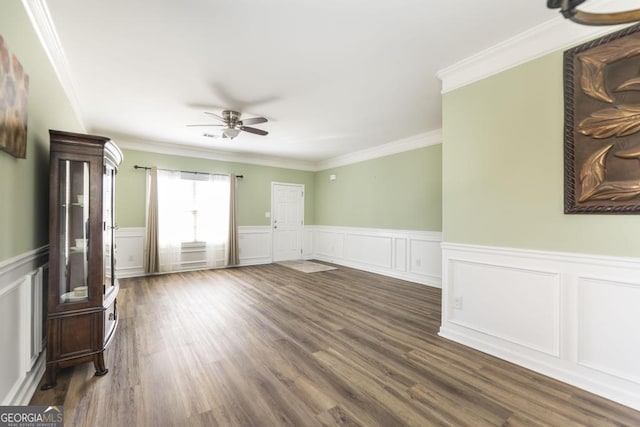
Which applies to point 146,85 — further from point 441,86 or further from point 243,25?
point 441,86

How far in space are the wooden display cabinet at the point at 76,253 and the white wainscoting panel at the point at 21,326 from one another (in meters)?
0.09

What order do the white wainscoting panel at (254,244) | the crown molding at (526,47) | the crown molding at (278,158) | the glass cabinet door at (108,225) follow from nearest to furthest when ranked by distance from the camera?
the crown molding at (526,47), the glass cabinet door at (108,225), the crown molding at (278,158), the white wainscoting panel at (254,244)

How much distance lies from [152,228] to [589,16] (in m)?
6.10

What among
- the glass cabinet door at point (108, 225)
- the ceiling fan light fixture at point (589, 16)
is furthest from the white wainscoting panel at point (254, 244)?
the ceiling fan light fixture at point (589, 16)

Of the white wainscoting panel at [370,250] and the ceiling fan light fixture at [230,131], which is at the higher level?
the ceiling fan light fixture at [230,131]

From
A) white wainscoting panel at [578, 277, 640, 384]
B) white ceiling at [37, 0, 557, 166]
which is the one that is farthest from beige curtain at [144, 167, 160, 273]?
white wainscoting panel at [578, 277, 640, 384]

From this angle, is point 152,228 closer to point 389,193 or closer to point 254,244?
point 254,244

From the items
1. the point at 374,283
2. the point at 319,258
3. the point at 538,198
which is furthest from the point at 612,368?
the point at 319,258

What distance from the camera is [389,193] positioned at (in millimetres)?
5543

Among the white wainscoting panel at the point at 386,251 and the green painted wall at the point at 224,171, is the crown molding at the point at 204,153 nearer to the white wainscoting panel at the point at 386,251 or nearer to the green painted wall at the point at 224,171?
the green painted wall at the point at 224,171

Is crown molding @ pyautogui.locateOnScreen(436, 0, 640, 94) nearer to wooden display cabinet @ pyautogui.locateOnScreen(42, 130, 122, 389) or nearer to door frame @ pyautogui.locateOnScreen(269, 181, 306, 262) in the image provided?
wooden display cabinet @ pyautogui.locateOnScreen(42, 130, 122, 389)

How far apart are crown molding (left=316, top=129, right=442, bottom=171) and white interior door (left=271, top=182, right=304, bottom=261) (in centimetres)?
111

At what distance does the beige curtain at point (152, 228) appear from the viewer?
529 centimetres

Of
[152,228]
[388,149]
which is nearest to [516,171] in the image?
[388,149]
